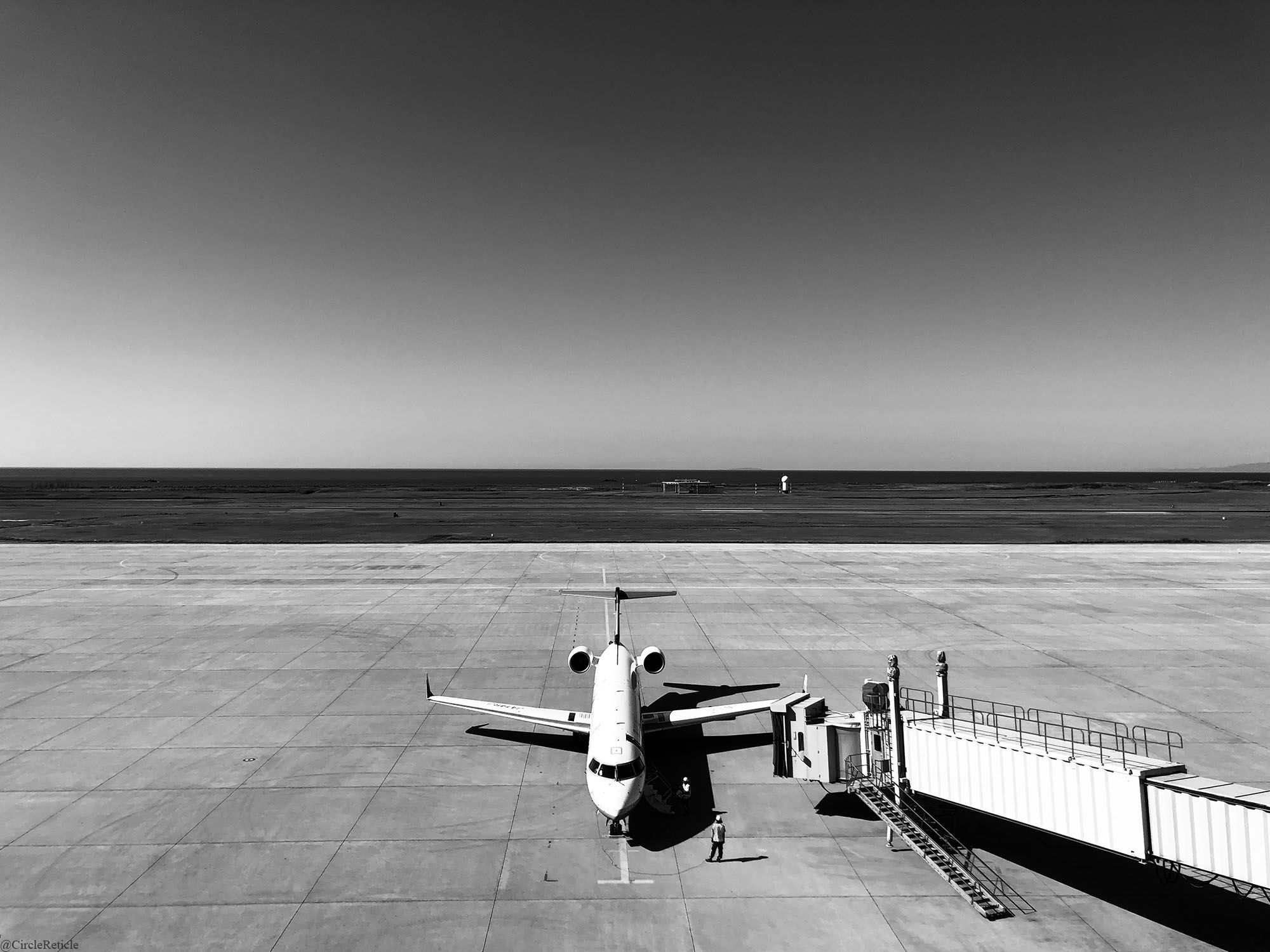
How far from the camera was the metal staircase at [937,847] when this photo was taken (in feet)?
44.2

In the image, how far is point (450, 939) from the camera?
12438mm

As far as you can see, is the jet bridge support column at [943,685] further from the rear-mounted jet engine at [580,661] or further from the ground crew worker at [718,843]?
the rear-mounted jet engine at [580,661]

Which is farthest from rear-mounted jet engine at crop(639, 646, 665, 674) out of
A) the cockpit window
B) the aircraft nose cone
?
the aircraft nose cone

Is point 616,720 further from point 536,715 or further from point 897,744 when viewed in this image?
point 897,744

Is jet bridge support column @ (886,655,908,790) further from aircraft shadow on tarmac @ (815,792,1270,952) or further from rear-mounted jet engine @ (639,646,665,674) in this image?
rear-mounted jet engine @ (639,646,665,674)

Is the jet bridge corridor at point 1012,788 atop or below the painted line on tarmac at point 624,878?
atop

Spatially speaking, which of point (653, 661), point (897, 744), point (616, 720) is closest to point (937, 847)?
point (897, 744)

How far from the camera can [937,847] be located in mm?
14484

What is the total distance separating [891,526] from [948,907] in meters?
82.8

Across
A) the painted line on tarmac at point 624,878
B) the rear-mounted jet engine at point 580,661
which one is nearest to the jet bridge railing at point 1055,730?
the painted line on tarmac at point 624,878

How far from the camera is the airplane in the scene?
1555cm

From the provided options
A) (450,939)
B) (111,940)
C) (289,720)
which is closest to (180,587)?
(289,720)

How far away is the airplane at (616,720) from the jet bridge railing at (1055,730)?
586 centimetres

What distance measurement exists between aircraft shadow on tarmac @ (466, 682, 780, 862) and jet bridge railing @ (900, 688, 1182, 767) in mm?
6219
